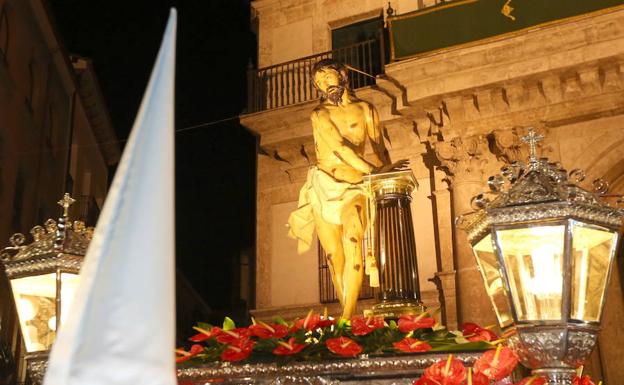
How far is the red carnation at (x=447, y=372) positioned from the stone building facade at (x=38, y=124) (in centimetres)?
1154

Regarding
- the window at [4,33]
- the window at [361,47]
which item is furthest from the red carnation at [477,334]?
the window at [4,33]

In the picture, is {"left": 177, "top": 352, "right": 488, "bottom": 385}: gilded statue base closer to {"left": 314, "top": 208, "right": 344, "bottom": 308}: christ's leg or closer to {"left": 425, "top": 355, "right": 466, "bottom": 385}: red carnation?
{"left": 425, "top": 355, "right": 466, "bottom": 385}: red carnation

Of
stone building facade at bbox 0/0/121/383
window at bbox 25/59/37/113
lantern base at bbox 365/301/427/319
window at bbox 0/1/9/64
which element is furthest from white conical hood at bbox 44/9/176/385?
window at bbox 25/59/37/113

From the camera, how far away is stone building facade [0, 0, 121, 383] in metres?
14.1

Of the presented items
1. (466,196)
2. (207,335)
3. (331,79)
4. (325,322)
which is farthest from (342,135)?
(466,196)

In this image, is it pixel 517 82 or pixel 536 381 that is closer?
pixel 536 381

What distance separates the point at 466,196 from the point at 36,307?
289 inches

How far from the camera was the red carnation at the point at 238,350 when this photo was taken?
144 inches

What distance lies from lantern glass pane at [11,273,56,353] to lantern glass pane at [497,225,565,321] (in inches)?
99.3

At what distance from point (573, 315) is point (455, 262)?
7.12m

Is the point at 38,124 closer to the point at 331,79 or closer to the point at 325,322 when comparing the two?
the point at 331,79

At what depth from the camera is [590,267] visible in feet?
11.0

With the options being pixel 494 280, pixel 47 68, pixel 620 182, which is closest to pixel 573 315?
pixel 494 280

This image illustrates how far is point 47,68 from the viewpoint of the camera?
17.1 meters
